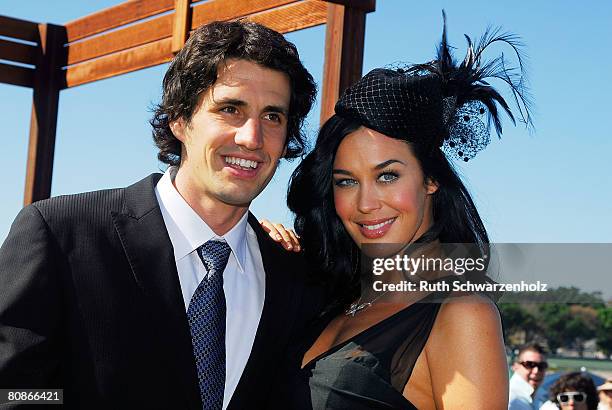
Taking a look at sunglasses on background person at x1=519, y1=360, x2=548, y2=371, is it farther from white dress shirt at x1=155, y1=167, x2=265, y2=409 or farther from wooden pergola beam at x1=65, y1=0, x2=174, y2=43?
white dress shirt at x1=155, y1=167, x2=265, y2=409

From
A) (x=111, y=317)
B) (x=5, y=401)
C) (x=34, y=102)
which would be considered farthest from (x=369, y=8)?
(x=34, y=102)

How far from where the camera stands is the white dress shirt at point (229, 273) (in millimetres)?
2729

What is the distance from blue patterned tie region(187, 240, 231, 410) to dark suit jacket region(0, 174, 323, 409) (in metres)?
0.05

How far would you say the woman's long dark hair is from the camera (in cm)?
299

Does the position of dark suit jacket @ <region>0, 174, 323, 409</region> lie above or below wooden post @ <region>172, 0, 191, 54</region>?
below

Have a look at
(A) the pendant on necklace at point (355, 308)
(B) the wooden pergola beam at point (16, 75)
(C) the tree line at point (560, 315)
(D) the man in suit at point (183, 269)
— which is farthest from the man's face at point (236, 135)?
(B) the wooden pergola beam at point (16, 75)

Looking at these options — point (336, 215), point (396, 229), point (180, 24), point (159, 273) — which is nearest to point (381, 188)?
point (396, 229)

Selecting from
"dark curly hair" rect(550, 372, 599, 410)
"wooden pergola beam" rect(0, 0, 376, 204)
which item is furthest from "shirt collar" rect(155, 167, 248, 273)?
"dark curly hair" rect(550, 372, 599, 410)

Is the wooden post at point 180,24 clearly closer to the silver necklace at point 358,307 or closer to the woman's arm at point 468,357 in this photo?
the silver necklace at point 358,307

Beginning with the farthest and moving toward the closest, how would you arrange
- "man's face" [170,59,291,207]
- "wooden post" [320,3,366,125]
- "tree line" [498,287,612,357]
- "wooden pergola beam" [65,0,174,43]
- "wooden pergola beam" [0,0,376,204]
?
"wooden pergola beam" [65,0,174,43] < "wooden pergola beam" [0,0,376,204] < "wooden post" [320,3,366,125] < "tree line" [498,287,612,357] < "man's face" [170,59,291,207]

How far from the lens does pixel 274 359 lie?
9.39ft

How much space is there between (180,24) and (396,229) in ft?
9.53

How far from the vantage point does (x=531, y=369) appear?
255 inches

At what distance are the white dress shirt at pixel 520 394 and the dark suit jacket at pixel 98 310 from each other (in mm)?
3821
